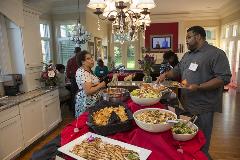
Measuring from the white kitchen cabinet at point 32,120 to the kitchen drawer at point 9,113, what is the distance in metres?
0.11

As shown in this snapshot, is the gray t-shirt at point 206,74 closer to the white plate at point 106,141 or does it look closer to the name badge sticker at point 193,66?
the name badge sticker at point 193,66

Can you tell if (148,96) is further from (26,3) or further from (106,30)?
(106,30)

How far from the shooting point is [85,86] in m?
2.34

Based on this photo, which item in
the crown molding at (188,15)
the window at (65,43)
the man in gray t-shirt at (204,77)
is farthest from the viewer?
the crown molding at (188,15)

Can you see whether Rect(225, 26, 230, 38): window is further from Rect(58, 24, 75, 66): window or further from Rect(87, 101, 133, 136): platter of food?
Rect(87, 101, 133, 136): platter of food

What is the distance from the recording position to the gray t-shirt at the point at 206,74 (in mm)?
2000

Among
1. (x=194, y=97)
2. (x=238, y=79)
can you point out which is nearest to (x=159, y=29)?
(x=238, y=79)

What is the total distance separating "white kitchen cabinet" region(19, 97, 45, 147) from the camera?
3.10 metres

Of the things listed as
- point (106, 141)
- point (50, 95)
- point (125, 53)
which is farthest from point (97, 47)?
point (106, 141)

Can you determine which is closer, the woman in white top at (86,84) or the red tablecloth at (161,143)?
the red tablecloth at (161,143)

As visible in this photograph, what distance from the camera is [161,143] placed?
3.91 ft

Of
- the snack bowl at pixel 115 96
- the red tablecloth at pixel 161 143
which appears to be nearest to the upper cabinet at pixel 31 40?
the snack bowl at pixel 115 96

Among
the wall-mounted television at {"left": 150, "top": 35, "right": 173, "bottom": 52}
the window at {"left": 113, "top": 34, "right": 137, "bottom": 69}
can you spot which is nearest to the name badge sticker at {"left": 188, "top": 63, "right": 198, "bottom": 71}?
the wall-mounted television at {"left": 150, "top": 35, "right": 173, "bottom": 52}

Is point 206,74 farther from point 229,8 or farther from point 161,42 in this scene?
point 161,42
